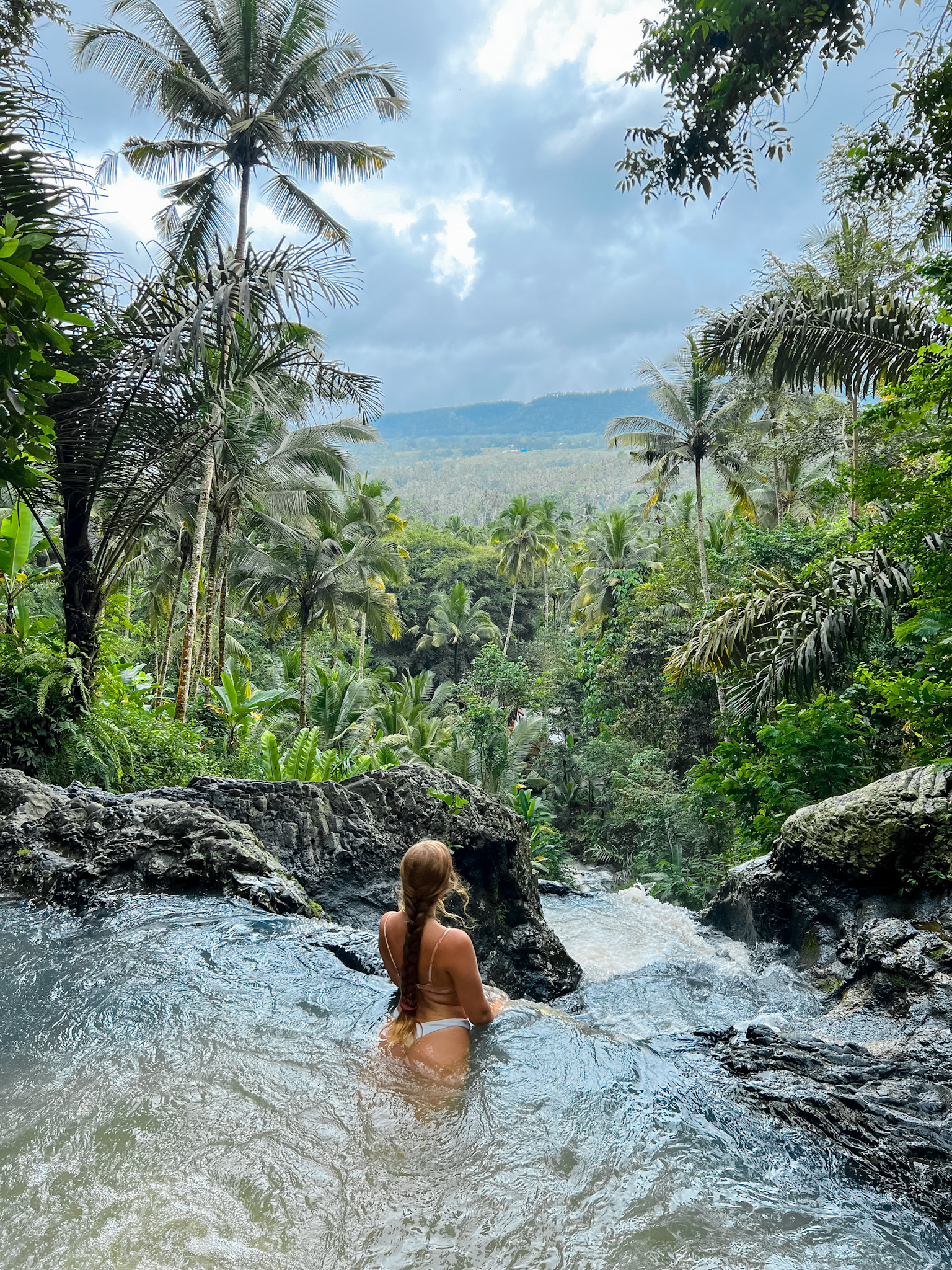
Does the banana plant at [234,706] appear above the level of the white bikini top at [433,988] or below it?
below

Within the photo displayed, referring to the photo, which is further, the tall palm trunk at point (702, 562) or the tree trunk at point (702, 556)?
the tree trunk at point (702, 556)

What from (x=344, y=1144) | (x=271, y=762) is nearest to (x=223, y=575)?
(x=271, y=762)

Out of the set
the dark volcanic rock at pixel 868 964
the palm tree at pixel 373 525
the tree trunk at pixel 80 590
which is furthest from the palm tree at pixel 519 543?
the tree trunk at pixel 80 590

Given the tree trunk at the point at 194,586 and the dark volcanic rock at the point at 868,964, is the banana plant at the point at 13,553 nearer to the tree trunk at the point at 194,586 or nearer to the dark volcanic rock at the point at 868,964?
the tree trunk at the point at 194,586

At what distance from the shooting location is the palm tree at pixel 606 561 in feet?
99.0

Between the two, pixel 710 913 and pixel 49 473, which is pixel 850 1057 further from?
pixel 49 473

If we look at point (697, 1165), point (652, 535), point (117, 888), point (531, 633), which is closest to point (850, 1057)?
point (697, 1165)

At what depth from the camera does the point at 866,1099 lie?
9.41 feet

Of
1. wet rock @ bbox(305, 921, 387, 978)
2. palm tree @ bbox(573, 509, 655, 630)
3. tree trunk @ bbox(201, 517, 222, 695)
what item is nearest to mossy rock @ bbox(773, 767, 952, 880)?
wet rock @ bbox(305, 921, 387, 978)

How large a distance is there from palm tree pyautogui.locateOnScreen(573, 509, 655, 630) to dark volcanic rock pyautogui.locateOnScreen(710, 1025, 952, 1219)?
2536 centimetres

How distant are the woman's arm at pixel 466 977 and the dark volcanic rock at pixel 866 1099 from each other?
1.12 meters

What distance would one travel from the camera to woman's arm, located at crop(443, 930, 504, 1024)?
315cm

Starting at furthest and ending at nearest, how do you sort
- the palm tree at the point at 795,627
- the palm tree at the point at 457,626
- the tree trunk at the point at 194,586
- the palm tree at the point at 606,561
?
1. the palm tree at the point at 457,626
2. the palm tree at the point at 606,561
3. the tree trunk at the point at 194,586
4. the palm tree at the point at 795,627

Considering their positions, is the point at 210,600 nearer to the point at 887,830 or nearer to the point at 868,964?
the point at 887,830
